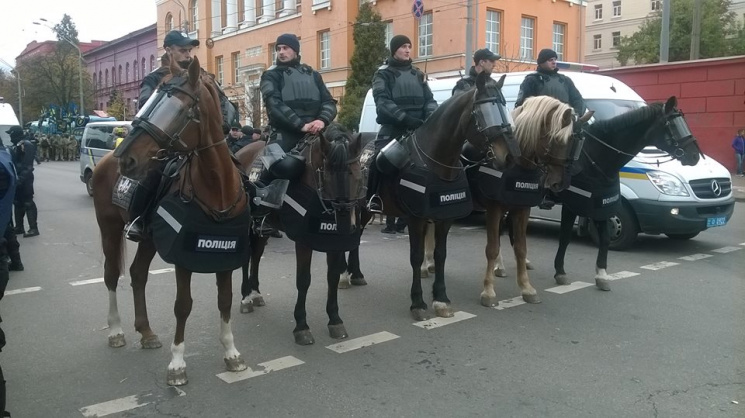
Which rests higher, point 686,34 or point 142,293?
point 686,34

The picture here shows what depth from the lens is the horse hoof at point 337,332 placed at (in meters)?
5.39

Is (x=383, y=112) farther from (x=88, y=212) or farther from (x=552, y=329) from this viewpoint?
(x=88, y=212)

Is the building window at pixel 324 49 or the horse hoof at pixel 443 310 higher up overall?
the building window at pixel 324 49

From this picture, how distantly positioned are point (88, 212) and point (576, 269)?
37.2 feet

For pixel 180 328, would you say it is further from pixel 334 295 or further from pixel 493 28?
pixel 493 28

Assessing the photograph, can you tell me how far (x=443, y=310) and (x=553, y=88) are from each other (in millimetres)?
3323

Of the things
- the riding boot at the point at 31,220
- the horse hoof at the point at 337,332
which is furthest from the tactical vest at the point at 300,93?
the riding boot at the point at 31,220

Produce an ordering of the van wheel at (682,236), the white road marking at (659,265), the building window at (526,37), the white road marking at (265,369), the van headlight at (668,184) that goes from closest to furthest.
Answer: the white road marking at (265,369), the white road marking at (659,265), the van headlight at (668,184), the van wheel at (682,236), the building window at (526,37)

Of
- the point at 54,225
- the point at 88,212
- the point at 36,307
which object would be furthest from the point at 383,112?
the point at 88,212

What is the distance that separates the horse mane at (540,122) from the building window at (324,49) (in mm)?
29336

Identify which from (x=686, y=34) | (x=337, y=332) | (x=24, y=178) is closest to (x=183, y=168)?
(x=337, y=332)

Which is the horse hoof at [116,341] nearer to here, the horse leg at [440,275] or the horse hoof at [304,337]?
the horse hoof at [304,337]

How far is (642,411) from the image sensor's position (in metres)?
3.90

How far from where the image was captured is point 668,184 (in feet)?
28.6
